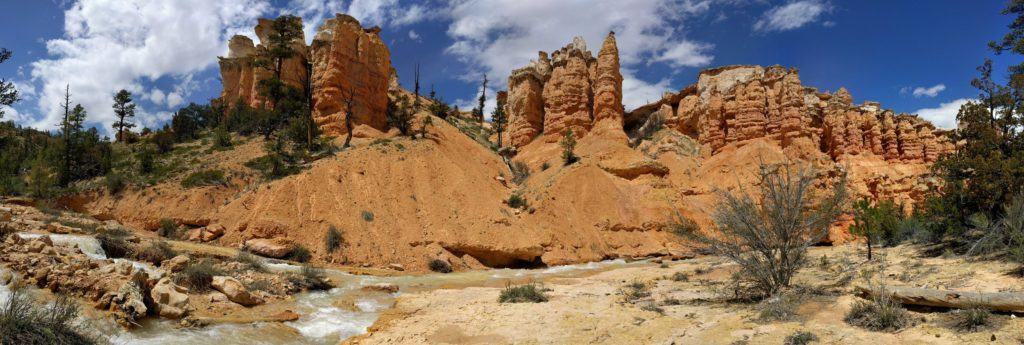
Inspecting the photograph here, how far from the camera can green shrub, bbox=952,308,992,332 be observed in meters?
6.60

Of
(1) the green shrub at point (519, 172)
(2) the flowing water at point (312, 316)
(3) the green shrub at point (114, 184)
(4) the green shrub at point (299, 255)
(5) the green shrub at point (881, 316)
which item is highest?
(1) the green shrub at point (519, 172)

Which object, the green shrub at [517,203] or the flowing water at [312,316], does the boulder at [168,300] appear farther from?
the green shrub at [517,203]

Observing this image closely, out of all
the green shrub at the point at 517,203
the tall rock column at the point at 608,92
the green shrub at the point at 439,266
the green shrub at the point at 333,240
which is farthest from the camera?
the tall rock column at the point at 608,92

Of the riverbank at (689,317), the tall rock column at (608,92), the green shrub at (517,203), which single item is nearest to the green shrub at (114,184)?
the riverbank at (689,317)

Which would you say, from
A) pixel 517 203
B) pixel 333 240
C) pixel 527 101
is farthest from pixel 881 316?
pixel 527 101

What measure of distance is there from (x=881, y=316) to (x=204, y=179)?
86.5 ft

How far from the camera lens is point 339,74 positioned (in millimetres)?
34906

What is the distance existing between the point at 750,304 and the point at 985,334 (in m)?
4.05

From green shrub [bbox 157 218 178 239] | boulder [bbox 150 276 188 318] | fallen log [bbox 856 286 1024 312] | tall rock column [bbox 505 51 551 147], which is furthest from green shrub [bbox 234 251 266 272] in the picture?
tall rock column [bbox 505 51 551 147]

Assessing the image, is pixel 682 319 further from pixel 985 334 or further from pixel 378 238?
pixel 378 238

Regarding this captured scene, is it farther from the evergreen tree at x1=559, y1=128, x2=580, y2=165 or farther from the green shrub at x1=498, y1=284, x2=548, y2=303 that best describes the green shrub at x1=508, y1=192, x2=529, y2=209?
the green shrub at x1=498, y1=284, x2=548, y2=303

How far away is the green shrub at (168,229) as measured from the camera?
20688 millimetres

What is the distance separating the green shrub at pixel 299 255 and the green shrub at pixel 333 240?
985 mm

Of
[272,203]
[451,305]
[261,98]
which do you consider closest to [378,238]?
[272,203]
